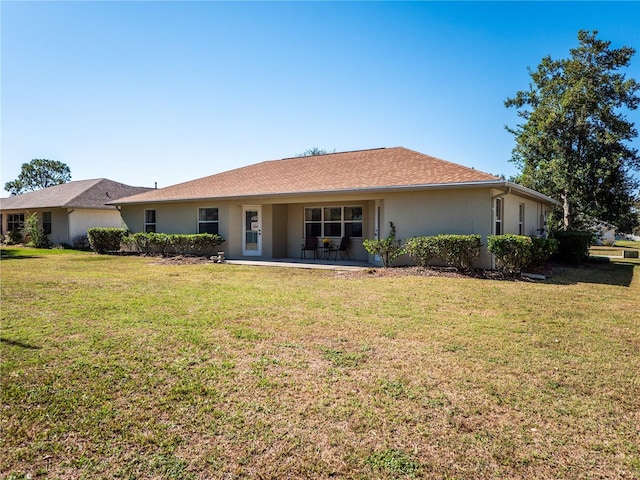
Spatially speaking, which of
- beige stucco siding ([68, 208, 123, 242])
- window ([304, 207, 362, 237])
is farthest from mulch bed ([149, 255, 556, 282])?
beige stucco siding ([68, 208, 123, 242])

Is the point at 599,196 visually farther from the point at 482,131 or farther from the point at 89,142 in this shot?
the point at 89,142

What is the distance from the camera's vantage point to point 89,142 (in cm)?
1510

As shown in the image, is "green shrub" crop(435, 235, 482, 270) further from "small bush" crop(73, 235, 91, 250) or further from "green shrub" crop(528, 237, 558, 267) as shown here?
"small bush" crop(73, 235, 91, 250)

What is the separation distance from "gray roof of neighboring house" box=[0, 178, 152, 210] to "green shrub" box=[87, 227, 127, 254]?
4.23 m

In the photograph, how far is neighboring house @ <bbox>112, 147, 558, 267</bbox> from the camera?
11.5 metres

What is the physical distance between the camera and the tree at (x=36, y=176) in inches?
2147

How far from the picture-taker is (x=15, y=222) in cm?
2702

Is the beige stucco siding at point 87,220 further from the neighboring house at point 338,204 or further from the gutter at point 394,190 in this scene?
the gutter at point 394,190

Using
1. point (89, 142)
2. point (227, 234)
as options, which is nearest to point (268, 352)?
point (227, 234)

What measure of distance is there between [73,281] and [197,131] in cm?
837

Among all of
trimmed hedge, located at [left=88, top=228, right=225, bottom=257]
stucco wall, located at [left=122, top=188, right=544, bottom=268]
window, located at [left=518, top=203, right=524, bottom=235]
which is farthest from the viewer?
trimmed hedge, located at [left=88, top=228, right=225, bottom=257]

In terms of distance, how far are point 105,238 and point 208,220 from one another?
19.3 ft

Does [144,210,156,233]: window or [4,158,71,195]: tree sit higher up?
[4,158,71,195]: tree

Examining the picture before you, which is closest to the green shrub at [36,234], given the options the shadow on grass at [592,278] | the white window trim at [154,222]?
the white window trim at [154,222]
